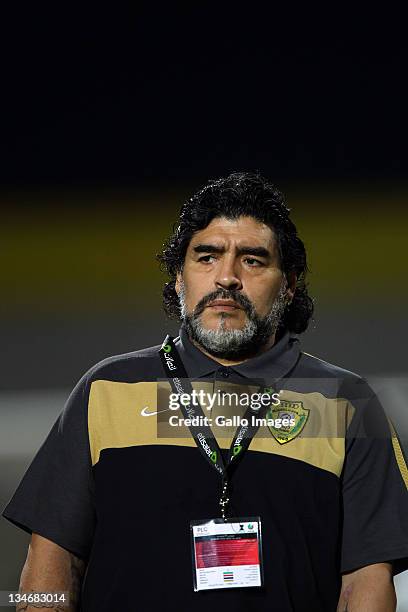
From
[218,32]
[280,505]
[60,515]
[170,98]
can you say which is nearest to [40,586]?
[60,515]

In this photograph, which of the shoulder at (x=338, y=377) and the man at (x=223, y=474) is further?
the shoulder at (x=338, y=377)

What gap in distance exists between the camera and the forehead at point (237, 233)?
1829 mm

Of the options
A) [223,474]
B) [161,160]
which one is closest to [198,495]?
[223,474]

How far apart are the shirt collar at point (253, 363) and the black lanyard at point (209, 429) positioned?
2 centimetres

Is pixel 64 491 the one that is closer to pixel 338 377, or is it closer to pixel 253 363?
pixel 253 363

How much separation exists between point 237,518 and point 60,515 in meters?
0.35

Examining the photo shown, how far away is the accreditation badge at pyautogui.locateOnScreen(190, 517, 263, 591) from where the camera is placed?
1.61 metres

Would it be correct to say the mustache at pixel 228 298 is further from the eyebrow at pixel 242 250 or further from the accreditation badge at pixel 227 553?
the accreditation badge at pixel 227 553

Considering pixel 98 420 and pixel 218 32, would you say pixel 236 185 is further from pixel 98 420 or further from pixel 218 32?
pixel 218 32

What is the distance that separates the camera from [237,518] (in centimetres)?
163

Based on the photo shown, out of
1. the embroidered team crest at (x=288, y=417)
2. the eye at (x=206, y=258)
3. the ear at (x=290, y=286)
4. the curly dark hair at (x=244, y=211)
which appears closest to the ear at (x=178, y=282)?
the curly dark hair at (x=244, y=211)

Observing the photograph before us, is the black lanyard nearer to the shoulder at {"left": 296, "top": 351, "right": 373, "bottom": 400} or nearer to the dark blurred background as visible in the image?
the shoulder at {"left": 296, "top": 351, "right": 373, "bottom": 400}

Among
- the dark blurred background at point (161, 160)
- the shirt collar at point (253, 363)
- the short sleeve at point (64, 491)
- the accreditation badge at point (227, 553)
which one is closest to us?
the accreditation badge at point (227, 553)

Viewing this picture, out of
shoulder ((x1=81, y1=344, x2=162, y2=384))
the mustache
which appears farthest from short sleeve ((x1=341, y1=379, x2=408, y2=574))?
shoulder ((x1=81, y1=344, x2=162, y2=384))
